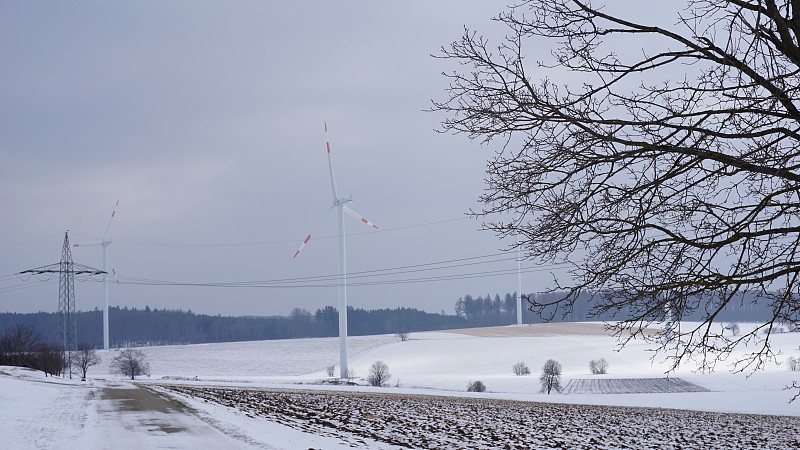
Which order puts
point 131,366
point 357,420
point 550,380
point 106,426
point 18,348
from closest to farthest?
1. point 106,426
2. point 357,420
3. point 550,380
4. point 18,348
5. point 131,366

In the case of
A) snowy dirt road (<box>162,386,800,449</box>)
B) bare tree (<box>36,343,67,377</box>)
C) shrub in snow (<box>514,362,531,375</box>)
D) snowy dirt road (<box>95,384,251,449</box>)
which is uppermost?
snowy dirt road (<box>95,384,251,449</box>)

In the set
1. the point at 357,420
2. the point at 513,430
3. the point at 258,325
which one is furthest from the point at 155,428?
the point at 258,325

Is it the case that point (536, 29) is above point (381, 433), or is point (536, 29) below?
above

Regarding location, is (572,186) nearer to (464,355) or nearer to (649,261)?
(649,261)

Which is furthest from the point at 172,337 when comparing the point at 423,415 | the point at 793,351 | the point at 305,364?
the point at 423,415

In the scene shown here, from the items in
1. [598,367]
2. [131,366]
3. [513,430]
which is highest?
[513,430]

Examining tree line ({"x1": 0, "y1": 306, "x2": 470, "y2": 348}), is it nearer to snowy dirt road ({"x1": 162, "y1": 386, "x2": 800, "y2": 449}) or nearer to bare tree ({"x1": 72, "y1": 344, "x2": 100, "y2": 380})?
bare tree ({"x1": 72, "y1": 344, "x2": 100, "y2": 380})

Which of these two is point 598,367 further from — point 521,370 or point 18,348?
point 18,348

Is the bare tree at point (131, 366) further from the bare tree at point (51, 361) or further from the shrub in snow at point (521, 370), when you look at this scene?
the shrub in snow at point (521, 370)

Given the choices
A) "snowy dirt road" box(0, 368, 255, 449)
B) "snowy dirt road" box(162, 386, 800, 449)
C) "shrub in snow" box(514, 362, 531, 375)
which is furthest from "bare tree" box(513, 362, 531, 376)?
"snowy dirt road" box(0, 368, 255, 449)

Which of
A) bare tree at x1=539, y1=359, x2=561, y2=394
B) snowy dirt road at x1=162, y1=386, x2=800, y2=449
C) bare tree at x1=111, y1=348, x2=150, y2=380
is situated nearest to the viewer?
snowy dirt road at x1=162, y1=386, x2=800, y2=449

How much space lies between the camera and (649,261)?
8.63 m

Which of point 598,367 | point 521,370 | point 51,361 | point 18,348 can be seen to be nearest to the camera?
point 51,361

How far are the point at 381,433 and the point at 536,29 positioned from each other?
7.99 meters
